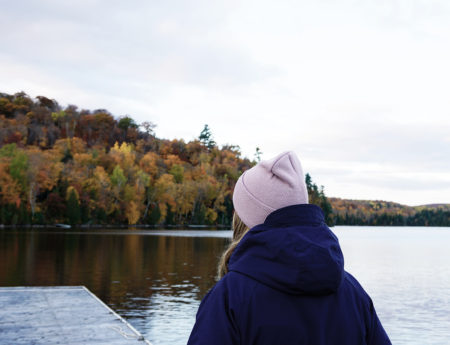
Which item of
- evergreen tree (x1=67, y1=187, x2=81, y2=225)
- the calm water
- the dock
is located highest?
evergreen tree (x1=67, y1=187, x2=81, y2=225)

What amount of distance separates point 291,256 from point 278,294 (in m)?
0.13

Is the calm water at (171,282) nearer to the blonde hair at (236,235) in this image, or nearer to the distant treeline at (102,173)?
the blonde hair at (236,235)

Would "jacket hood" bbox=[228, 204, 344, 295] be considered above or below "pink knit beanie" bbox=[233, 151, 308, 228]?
below

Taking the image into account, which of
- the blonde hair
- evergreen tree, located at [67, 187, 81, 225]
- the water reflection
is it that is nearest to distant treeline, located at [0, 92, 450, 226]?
evergreen tree, located at [67, 187, 81, 225]

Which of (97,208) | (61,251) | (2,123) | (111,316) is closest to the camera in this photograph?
(111,316)

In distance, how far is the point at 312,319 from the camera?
167 centimetres

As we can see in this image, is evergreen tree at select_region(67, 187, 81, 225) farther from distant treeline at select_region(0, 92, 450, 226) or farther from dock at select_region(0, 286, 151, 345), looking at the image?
dock at select_region(0, 286, 151, 345)

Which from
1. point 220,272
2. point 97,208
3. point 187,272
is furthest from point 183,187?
point 220,272

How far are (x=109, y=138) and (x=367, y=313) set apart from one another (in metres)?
148

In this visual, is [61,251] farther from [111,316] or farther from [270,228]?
[270,228]

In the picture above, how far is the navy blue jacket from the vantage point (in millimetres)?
1610

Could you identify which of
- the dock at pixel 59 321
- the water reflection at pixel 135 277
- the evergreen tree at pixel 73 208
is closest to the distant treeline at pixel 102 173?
the evergreen tree at pixel 73 208

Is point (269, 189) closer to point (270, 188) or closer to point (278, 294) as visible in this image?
point (270, 188)

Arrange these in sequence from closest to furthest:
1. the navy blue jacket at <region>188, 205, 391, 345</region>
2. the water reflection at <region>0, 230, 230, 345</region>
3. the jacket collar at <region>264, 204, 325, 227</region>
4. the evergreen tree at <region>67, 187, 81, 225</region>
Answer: the navy blue jacket at <region>188, 205, 391, 345</region> < the jacket collar at <region>264, 204, 325, 227</region> < the water reflection at <region>0, 230, 230, 345</region> < the evergreen tree at <region>67, 187, 81, 225</region>
